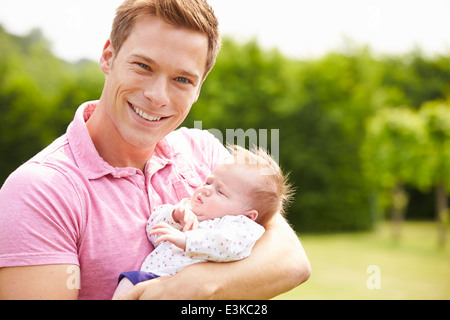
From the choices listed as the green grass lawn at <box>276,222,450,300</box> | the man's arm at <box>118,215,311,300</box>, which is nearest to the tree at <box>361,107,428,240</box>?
the green grass lawn at <box>276,222,450,300</box>

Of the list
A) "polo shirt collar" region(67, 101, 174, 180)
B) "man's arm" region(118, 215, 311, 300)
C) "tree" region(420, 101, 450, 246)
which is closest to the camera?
"man's arm" region(118, 215, 311, 300)

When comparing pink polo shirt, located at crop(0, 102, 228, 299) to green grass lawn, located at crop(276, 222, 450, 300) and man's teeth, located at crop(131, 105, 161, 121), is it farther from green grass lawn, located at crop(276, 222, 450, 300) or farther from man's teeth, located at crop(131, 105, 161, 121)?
green grass lawn, located at crop(276, 222, 450, 300)

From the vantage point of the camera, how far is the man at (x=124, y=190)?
5.19ft

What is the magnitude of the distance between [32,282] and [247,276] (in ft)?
2.48

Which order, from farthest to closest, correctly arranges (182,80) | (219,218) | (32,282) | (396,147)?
(396,147) → (219,218) → (182,80) → (32,282)

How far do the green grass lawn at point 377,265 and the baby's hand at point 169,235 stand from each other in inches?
492

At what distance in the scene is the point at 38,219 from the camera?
1590mm

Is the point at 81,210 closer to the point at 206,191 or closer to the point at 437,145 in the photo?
the point at 206,191

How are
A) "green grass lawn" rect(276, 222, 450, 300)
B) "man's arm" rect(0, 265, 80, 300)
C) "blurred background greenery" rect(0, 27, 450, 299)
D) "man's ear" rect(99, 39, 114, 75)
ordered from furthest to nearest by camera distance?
"blurred background greenery" rect(0, 27, 450, 299)
"green grass lawn" rect(276, 222, 450, 300)
"man's ear" rect(99, 39, 114, 75)
"man's arm" rect(0, 265, 80, 300)

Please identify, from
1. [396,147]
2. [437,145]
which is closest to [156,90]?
[437,145]

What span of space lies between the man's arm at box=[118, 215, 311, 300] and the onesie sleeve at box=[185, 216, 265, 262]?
0.10 feet

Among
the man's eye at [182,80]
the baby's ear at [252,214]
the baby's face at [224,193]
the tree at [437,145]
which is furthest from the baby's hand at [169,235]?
the tree at [437,145]

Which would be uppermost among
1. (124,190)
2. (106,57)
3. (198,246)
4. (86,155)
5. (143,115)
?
(106,57)

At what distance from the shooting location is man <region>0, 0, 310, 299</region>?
62.3 inches
